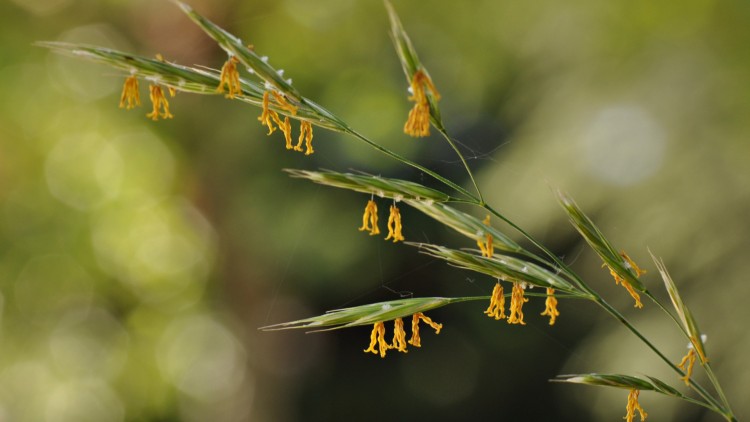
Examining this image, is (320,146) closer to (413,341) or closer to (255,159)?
(255,159)

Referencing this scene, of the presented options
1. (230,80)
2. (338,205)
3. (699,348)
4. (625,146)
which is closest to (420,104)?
(230,80)

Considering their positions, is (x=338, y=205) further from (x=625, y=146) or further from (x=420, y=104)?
(x=420, y=104)

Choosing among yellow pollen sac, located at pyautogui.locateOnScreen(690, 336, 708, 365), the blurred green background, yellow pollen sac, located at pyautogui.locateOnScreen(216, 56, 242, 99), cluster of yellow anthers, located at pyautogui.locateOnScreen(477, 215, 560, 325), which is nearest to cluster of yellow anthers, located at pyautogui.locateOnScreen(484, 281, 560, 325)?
cluster of yellow anthers, located at pyautogui.locateOnScreen(477, 215, 560, 325)

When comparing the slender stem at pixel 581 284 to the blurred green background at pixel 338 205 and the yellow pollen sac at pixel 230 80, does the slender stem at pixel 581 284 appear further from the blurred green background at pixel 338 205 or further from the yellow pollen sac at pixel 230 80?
the blurred green background at pixel 338 205

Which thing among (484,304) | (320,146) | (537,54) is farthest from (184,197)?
(537,54)

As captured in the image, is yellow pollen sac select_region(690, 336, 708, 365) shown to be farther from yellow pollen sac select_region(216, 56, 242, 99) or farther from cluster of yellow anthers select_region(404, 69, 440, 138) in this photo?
yellow pollen sac select_region(216, 56, 242, 99)

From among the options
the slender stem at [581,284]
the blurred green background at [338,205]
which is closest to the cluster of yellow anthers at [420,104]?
the slender stem at [581,284]
